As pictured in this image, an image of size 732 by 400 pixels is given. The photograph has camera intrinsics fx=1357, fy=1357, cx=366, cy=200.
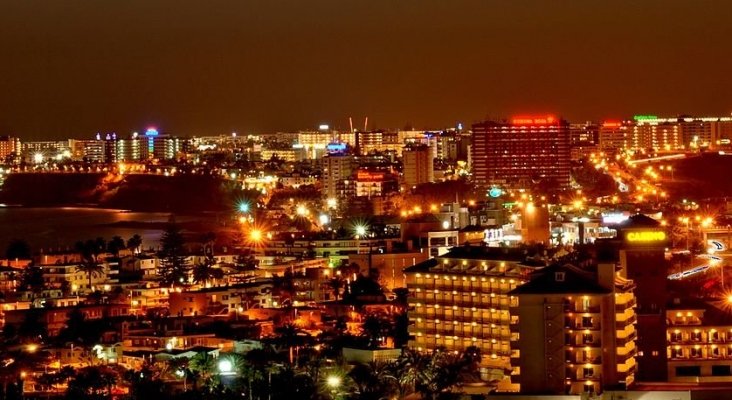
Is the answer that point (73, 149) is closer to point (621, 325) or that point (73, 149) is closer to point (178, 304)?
point (178, 304)

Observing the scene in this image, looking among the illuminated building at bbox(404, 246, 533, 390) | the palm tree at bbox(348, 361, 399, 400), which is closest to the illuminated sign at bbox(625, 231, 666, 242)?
the illuminated building at bbox(404, 246, 533, 390)

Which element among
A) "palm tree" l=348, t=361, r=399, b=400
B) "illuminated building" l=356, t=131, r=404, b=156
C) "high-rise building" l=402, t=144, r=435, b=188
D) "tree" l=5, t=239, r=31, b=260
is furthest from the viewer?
"illuminated building" l=356, t=131, r=404, b=156

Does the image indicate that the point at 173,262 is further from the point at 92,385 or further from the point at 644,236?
the point at 644,236

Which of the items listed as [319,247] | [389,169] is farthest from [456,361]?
[389,169]

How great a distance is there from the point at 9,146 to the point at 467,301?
7870 cm

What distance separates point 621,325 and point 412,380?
1.45m

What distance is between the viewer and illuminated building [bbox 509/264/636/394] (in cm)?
877

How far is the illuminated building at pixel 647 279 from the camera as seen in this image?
9648 millimetres

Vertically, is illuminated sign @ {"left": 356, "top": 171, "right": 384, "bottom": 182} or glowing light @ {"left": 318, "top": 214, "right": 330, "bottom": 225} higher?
illuminated sign @ {"left": 356, "top": 171, "right": 384, "bottom": 182}

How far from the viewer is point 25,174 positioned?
67938mm

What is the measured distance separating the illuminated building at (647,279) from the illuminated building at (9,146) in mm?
77298

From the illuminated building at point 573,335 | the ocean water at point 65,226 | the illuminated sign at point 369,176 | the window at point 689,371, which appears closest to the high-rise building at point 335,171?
the illuminated sign at point 369,176

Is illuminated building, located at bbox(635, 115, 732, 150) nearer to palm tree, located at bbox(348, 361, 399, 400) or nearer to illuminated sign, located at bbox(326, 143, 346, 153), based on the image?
illuminated sign, located at bbox(326, 143, 346, 153)

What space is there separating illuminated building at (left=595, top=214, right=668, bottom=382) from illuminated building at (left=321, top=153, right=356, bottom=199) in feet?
85.3
